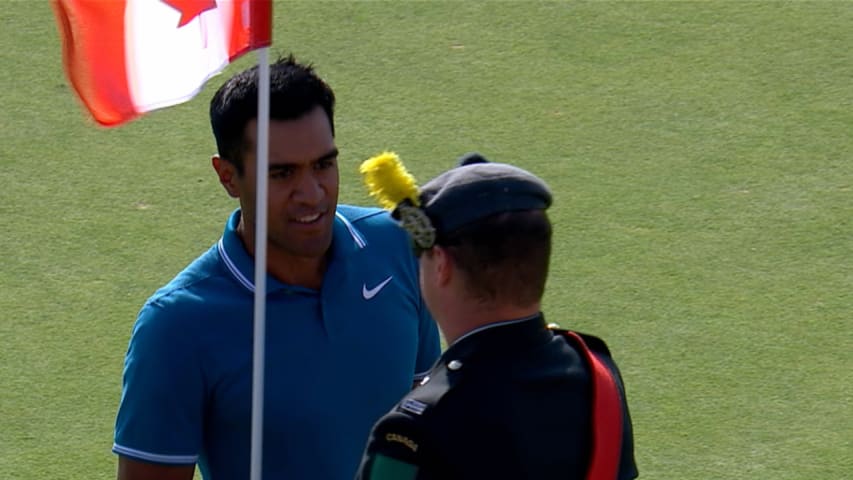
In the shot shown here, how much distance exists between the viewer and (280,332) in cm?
328

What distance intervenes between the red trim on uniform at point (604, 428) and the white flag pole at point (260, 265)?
0.62m

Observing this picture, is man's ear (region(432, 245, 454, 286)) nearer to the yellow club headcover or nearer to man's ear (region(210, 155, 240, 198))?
the yellow club headcover

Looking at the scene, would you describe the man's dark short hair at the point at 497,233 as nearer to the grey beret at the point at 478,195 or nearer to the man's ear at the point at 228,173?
the grey beret at the point at 478,195

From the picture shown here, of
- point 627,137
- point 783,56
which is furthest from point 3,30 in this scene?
point 783,56

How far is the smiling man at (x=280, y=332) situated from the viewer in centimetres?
315

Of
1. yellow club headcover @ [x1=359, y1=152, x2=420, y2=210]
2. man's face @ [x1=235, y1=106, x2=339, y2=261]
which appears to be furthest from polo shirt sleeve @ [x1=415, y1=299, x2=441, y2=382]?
yellow club headcover @ [x1=359, y1=152, x2=420, y2=210]

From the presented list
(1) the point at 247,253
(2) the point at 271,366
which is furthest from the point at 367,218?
(2) the point at 271,366

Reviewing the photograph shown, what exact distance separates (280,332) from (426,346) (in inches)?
16.0

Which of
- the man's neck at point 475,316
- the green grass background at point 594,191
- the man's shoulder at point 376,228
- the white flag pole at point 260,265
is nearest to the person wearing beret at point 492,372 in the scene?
the man's neck at point 475,316

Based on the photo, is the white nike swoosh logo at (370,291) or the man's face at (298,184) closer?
the man's face at (298,184)

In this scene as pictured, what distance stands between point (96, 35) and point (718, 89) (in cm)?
472

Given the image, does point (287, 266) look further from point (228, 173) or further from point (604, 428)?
point (604, 428)

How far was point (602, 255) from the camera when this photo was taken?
629 centimetres

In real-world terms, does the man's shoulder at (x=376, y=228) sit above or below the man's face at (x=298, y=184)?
below
